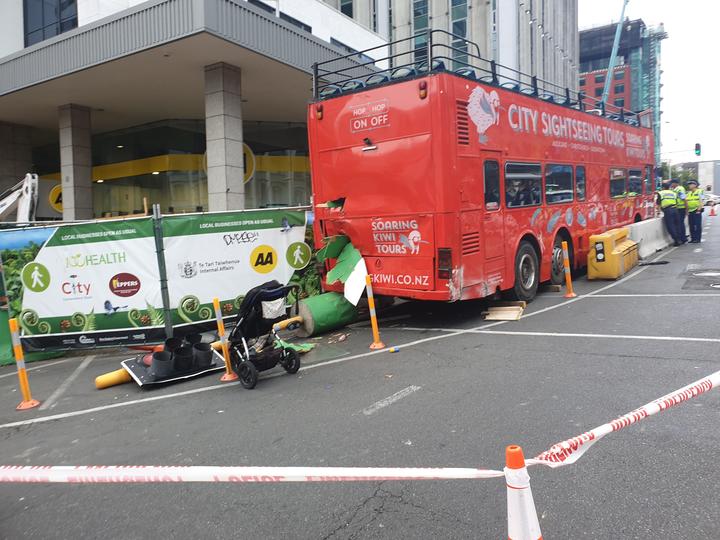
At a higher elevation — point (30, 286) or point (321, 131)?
point (321, 131)

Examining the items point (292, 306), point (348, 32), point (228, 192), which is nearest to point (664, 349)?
point (292, 306)

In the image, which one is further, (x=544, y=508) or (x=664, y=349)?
(x=664, y=349)

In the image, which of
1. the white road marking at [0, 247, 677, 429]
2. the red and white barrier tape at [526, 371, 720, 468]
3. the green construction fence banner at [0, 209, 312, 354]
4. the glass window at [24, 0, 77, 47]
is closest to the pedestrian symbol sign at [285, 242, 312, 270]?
the green construction fence banner at [0, 209, 312, 354]

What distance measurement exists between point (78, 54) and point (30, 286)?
8.89 m

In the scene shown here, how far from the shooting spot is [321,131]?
9.07 meters

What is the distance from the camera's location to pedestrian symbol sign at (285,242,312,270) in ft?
32.5

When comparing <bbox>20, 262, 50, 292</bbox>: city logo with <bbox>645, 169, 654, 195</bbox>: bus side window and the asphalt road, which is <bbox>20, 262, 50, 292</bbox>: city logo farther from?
<bbox>645, 169, 654, 195</bbox>: bus side window

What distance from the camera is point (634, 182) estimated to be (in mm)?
15242

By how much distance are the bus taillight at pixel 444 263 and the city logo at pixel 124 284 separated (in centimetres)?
472

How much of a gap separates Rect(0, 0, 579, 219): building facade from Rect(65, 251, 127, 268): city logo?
1356 millimetres

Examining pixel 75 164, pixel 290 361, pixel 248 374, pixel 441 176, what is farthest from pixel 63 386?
pixel 75 164

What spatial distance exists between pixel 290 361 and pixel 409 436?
2.59 meters

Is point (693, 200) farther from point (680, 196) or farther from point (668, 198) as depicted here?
point (668, 198)

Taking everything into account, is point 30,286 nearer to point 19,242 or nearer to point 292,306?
point 19,242
